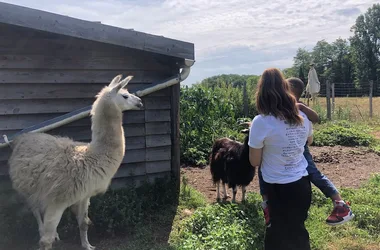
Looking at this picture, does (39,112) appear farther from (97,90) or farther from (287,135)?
(287,135)

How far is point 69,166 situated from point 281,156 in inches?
103

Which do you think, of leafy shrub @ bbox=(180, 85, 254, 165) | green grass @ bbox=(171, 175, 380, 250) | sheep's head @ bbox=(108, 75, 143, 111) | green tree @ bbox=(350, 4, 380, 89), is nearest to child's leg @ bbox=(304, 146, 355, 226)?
green grass @ bbox=(171, 175, 380, 250)

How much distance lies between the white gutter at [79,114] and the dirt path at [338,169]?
2634 mm

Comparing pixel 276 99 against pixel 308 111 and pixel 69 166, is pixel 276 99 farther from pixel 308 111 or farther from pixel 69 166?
pixel 69 166

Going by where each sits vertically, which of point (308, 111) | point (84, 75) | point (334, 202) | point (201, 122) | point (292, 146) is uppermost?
point (84, 75)

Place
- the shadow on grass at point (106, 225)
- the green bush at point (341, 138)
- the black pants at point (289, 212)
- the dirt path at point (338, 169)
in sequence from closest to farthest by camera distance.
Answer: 1. the black pants at point (289, 212)
2. the shadow on grass at point (106, 225)
3. the dirt path at point (338, 169)
4. the green bush at point (341, 138)

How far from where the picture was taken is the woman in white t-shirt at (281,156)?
10.7ft

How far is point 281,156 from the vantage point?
334cm

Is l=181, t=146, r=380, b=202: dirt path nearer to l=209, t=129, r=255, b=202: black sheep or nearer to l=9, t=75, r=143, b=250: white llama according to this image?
l=209, t=129, r=255, b=202: black sheep

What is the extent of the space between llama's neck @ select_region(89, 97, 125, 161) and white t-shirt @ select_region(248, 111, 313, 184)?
1966 mm

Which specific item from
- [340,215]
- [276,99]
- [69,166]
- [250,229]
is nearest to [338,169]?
[250,229]

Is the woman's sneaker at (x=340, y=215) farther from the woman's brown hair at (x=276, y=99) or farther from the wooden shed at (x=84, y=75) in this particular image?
the wooden shed at (x=84, y=75)

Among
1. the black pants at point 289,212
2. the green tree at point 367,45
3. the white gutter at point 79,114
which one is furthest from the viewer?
the green tree at point 367,45

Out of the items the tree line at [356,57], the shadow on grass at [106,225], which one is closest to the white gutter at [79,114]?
the shadow on grass at [106,225]
